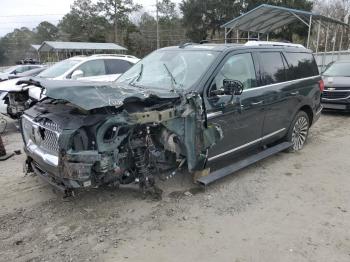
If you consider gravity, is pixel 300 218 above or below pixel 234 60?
below

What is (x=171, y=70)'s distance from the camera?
477 centimetres

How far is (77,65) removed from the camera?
9320mm

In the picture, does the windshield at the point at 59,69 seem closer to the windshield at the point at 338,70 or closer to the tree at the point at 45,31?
the windshield at the point at 338,70

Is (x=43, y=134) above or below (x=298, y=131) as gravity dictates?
above

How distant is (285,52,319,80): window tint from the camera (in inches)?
235

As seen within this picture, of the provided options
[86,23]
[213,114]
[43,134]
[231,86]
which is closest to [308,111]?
[231,86]

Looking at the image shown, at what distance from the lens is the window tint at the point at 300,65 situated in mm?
5957

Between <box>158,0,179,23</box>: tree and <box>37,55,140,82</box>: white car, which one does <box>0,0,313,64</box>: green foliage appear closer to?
<box>158,0,179,23</box>: tree

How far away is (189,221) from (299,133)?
3599 millimetres

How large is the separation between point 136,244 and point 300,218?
1.94 meters

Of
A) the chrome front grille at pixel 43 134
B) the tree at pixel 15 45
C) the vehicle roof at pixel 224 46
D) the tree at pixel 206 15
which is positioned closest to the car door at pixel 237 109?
the vehicle roof at pixel 224 46

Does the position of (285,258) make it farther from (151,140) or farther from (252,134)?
(252,134)

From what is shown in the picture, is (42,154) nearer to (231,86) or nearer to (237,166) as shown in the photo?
(231,86)

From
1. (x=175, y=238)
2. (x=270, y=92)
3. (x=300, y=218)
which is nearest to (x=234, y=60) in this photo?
(x=270, y=92)
